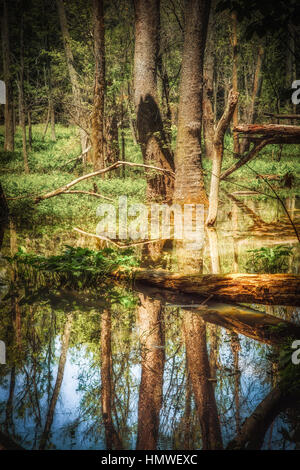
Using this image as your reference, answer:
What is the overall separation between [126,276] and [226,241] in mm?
3230

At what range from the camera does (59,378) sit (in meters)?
3.47

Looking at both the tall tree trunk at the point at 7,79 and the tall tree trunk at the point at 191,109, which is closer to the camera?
the tall tree trunk at the point at 191,109

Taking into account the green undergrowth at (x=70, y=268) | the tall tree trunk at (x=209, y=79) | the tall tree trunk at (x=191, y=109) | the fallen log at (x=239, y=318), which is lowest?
the fallen log at (x=239, y=318)

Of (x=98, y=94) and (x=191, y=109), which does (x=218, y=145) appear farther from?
(x=98, y=94)

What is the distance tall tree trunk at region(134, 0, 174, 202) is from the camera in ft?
40.1

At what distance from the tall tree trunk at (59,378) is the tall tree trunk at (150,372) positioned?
607 millimetres

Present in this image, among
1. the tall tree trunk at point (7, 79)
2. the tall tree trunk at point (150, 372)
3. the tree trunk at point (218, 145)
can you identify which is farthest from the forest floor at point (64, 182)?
the tall tree trunk at point (150, 372)

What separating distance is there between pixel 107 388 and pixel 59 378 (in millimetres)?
456

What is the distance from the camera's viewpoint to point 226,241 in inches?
337

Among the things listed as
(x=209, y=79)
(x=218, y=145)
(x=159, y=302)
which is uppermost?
(x=209, y=79)

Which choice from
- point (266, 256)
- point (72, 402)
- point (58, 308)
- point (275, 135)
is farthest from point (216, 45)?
point (72, 402)

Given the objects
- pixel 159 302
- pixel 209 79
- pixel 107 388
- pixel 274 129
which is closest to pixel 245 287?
pixel 159 302

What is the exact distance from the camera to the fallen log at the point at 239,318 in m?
4.16

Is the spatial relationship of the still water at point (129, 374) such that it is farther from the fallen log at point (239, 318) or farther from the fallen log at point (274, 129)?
the fallen log at point (274, 129)
